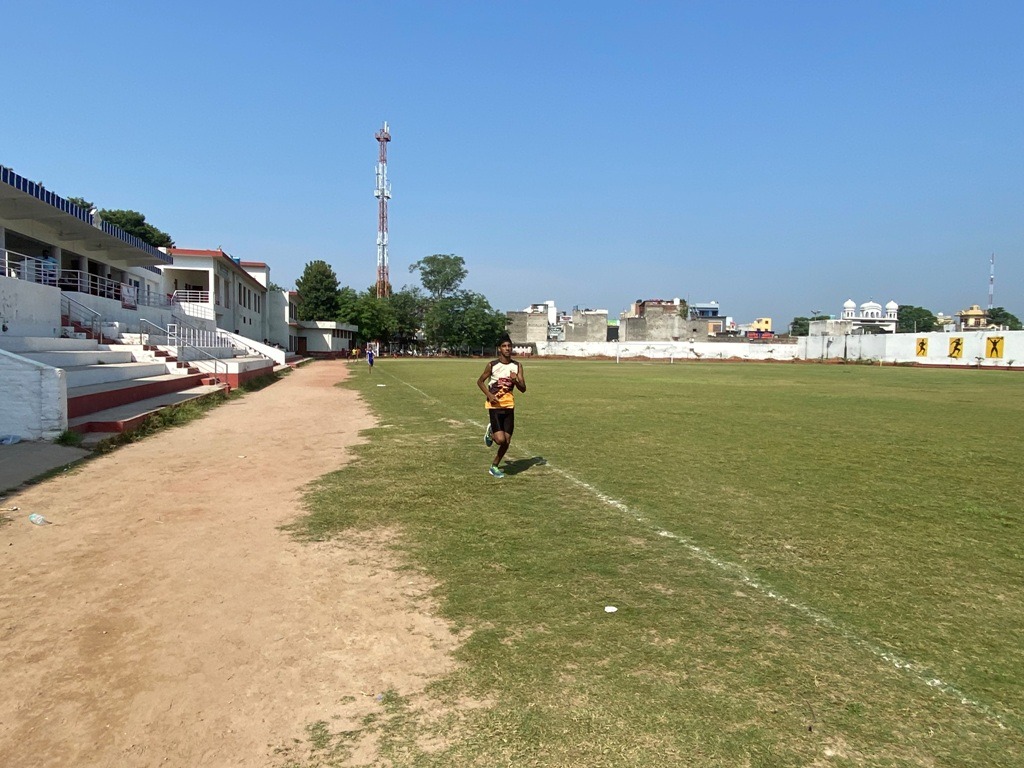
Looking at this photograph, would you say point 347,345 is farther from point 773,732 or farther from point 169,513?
point 773,732

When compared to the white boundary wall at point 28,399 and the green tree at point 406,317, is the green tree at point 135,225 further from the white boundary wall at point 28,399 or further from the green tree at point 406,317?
the white boundary wall at point 28,399

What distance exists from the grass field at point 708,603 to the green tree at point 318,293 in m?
75.8

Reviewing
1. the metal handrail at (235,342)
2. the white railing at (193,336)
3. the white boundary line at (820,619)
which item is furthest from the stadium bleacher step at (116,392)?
the metal handrail at (235,342)

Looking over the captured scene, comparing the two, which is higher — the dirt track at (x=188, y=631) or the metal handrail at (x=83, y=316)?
the metal handrail at (x=83, y=316)

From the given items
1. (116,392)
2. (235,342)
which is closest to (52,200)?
(116,392)

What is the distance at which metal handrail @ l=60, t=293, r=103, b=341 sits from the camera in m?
19.6

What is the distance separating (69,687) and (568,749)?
7.92 feet

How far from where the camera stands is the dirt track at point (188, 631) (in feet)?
8.89

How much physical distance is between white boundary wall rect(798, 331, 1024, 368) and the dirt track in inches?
2304

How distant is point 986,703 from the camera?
281 cm

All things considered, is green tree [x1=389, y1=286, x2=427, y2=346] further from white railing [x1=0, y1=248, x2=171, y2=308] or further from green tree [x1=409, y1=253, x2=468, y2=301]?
white railing [x1=0, y1=248, x2=171, y2=308]

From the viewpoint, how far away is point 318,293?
8156 cm

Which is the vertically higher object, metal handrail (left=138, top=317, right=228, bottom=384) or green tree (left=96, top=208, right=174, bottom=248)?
green tree (left=96, top=208, right=174, bottom=248)

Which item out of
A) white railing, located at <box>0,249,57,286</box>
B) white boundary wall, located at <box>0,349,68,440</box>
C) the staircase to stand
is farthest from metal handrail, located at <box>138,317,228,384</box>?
white boundary wall, located at <box>0,349,68,440</box>
